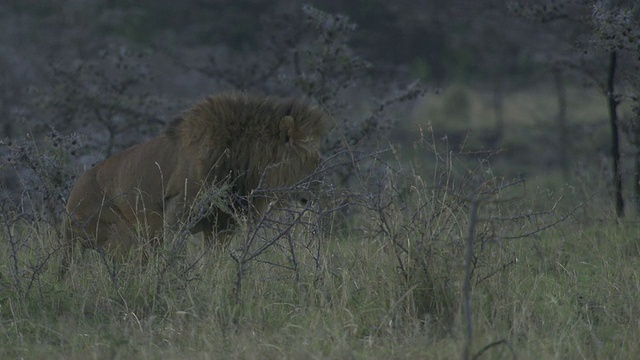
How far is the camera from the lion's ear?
777cm

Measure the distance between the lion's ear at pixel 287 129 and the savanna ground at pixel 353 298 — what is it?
0.93 metres

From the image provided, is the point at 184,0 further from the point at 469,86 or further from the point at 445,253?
the point at 445,253

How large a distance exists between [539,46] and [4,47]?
12.3 meters

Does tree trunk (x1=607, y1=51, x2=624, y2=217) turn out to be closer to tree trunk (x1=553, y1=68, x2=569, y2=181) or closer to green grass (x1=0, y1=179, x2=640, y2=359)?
green grass (x1=0, y1=179, x2=640, y2=359)

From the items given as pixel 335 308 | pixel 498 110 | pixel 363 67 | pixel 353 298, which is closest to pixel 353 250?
pixel 353 298

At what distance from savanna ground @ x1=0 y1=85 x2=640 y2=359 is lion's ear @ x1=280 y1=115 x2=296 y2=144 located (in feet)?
3.05

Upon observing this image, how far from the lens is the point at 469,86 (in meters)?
33.9

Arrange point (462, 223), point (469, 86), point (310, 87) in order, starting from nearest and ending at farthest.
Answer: point (462, 223) → point (310, 87) → point (469, 86)

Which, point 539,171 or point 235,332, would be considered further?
point 539,171

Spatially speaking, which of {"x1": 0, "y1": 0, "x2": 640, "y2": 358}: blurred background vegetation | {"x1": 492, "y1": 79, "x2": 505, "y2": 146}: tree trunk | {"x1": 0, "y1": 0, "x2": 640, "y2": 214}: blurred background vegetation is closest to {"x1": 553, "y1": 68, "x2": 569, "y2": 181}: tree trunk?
{"x1": 0, "y1": 0, "x2": 640, "y2": 214}: blurred background vegetation

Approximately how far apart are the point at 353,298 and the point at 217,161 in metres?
1.87

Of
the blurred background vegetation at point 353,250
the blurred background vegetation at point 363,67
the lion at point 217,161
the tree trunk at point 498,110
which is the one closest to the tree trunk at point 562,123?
the blurred background vegetation at point 363,67

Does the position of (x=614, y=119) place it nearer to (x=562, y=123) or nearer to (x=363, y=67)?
(x=363, y=67)

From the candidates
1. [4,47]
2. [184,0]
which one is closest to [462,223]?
[4,47]
